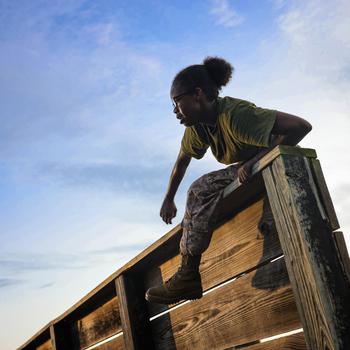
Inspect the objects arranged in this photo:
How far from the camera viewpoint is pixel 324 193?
2002mm

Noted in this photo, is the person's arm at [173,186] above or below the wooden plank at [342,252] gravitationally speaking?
above

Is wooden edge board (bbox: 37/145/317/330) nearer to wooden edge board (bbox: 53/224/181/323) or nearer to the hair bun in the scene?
wooden edge board (bbox: 53/224/181/323)

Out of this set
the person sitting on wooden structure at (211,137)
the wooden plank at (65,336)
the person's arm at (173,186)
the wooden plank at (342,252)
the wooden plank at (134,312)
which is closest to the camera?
the wooden plank at (342,252)

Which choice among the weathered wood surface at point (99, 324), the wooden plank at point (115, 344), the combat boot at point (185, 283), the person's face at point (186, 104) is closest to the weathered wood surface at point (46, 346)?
the weathered wood surface at point (99, 324)

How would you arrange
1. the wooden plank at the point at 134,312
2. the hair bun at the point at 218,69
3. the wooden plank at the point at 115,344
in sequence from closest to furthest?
the hair bun at the point at 218,69, the wooden plank at the point at 134,312, the wooden plank at the point at 115,344

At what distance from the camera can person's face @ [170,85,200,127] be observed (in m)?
2.63

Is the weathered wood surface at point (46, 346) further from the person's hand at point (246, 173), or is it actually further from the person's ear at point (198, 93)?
the person's hand at point (246, 173)

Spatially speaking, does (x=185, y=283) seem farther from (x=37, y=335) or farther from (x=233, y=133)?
(x=37, y=335)

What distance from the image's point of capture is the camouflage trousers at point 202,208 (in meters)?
2.38

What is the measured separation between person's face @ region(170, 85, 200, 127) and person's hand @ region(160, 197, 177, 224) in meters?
0.72

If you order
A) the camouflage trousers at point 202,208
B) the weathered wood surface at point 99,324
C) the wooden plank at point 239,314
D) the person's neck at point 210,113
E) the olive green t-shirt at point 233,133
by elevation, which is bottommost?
the wooden plank at point 239,314

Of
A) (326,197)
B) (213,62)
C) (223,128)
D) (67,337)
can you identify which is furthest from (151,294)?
(67,337)

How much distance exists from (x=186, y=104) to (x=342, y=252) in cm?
126

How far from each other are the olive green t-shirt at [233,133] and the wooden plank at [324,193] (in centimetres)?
27
